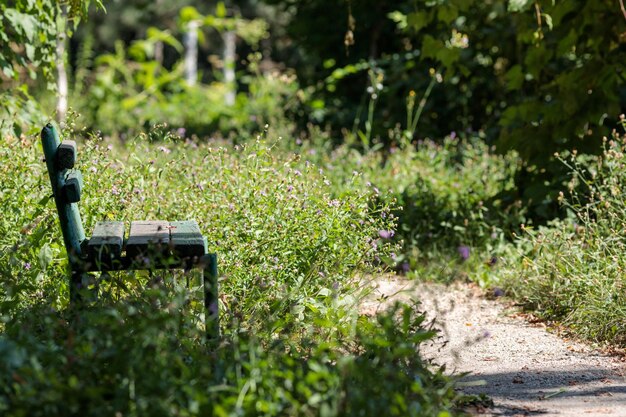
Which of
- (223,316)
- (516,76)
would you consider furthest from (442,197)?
(223,316)

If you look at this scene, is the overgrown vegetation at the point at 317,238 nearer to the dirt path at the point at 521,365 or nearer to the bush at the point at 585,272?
the bush at the point at 585,272

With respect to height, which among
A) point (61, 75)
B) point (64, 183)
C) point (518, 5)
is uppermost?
point (518, 5)

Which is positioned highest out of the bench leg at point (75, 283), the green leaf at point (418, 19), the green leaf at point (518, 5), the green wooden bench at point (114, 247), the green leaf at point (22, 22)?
the green leaf at point (518, 5)

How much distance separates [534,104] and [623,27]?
30.8 inches

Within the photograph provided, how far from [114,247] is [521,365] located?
2.07m

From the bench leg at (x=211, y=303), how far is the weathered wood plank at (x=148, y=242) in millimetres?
184

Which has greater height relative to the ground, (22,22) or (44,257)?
(22,22)

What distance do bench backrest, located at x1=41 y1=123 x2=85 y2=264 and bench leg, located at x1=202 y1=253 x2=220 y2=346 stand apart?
56 centimetres

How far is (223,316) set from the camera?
445 centimetres

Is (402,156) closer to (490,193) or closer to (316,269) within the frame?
(490,193)

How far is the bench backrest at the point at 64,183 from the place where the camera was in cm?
392

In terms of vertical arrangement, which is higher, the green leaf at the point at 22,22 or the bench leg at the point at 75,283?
the green leaf at the point at 22,22

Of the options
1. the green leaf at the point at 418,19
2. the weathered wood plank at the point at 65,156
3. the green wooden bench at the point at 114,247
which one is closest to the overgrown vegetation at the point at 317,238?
the green leaf at the point at 418,19

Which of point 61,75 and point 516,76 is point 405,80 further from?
point 61,75
